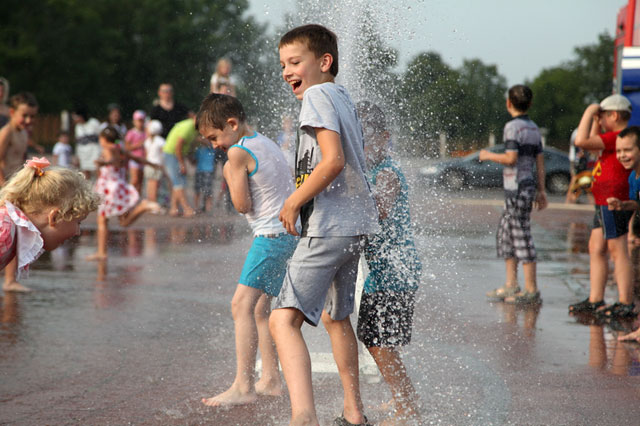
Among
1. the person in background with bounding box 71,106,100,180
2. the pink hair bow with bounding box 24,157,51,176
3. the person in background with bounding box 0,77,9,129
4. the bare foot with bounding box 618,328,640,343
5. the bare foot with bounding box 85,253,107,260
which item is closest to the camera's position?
the pink hair bow with bounding box 24,157,51,176

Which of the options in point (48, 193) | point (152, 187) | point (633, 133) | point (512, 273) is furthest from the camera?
point (152, 187)

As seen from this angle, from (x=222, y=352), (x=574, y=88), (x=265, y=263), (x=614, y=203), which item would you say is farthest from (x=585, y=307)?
(x=574, y=88)

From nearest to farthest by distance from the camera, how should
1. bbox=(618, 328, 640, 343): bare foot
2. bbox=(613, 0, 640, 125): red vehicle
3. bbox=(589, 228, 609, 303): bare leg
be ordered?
bbox=(618, 328, 640, 343): bare foot, bbox=(589, 228, 609, 303): bare leg, bbox=(613, 0, 640, 125): red vehicle

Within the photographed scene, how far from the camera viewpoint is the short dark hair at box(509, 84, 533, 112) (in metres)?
7.56

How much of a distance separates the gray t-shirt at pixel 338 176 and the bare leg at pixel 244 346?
0.86 metres

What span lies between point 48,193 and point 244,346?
1441 millimetres

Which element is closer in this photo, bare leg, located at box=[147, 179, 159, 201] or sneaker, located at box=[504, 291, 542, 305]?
sneaker, located at box=[504, 291, 542, 305]

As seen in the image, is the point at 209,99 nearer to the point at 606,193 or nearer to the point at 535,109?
the point at 606,193

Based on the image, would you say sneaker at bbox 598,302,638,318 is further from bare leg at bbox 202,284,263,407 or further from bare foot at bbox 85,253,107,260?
bare foot at bbox 85,253,107,260

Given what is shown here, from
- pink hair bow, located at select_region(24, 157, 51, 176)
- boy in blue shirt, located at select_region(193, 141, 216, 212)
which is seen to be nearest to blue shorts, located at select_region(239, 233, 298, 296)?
pink hair bow, located at select_region(24, 157, 51, 176)

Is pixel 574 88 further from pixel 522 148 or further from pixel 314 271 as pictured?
pixel 314 271

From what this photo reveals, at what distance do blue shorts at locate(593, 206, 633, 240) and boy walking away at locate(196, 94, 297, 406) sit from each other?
11.0 feet

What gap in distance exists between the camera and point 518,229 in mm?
7613

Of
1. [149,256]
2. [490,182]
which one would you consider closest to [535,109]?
[490,182]
